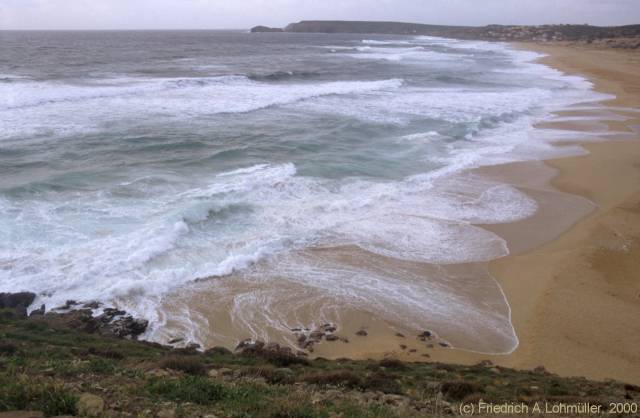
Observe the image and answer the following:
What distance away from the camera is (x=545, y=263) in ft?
37.4

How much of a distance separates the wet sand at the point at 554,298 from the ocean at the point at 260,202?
25cm

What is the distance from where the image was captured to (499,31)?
142m

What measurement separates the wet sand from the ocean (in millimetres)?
246

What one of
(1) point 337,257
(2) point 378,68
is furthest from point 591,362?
(2) point 378,68

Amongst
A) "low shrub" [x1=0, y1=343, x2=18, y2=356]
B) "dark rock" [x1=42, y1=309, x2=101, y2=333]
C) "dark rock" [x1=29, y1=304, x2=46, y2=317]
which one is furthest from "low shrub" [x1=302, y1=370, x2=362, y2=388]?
"dark rock" [x1=29, y1=304, x2=46, y2=317]

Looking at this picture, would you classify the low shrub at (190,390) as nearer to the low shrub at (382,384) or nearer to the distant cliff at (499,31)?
the low shrub at (382,384)

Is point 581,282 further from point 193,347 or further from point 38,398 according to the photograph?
point 38,398

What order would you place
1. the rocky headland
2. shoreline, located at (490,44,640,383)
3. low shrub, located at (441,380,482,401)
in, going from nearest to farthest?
the rocky headland
low shrub, located at (441,380,482,401)
shoreline, located at (490,44,640,383)

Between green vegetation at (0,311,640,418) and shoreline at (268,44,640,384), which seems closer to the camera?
green vegetation at (0,311,640,418)

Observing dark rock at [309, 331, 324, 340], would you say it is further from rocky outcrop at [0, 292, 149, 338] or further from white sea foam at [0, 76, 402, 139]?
white sea foam at [0, 76, 402, 139]

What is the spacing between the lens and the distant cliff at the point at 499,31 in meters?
113

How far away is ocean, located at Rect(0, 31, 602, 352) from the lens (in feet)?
31.6

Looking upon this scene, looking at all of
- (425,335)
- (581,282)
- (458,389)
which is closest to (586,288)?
(581,282)

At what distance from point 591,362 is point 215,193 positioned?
10221 mm
